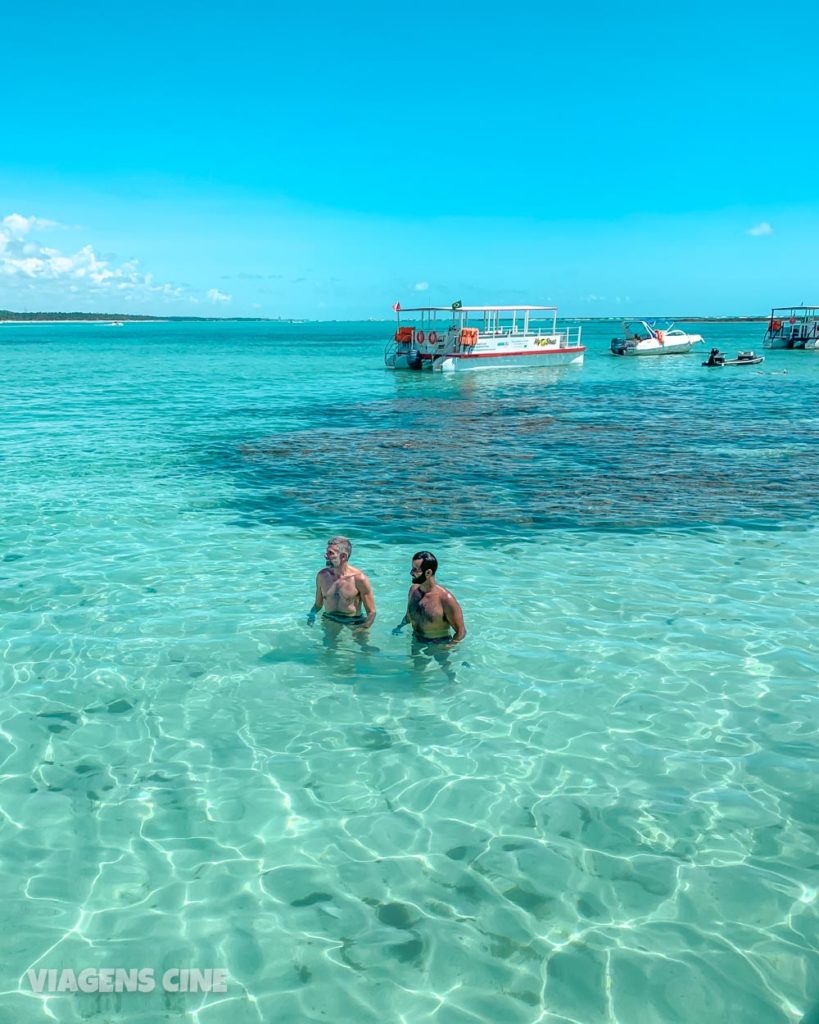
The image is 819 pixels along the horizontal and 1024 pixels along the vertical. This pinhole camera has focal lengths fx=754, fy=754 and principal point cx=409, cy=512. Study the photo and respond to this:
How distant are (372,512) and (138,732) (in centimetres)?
743

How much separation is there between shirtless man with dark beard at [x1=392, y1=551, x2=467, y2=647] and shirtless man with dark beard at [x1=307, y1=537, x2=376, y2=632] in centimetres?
47

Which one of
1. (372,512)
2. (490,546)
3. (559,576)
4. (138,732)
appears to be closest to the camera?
(138,732)

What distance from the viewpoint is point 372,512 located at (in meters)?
13.5

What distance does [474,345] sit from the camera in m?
44.4

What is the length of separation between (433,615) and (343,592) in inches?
41.8

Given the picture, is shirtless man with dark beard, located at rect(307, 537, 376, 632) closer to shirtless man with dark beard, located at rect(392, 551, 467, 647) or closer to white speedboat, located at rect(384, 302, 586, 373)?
shirtless man with dark beard, located at rect(392, 551, 467, 647)

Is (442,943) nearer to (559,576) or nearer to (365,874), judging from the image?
(365,874)

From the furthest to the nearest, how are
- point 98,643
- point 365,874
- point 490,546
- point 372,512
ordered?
point 372,512 → point 490,546 → point 98,643 → point 365,874

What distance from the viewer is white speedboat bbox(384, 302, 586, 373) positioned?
4422 cm

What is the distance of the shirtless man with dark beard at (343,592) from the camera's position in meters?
7.91

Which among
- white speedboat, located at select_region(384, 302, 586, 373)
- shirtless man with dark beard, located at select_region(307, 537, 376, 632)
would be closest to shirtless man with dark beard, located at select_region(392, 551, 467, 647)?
shirtless man with dark beard, located at select_region(307, 537, 376, 632)

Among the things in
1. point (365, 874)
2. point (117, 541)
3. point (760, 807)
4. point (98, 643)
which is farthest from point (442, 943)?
point (117, 541)

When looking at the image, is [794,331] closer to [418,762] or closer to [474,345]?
[474,345]

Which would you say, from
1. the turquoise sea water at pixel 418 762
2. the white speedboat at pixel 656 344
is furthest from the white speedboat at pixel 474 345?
the turquoise sea water at pixel 418 762
